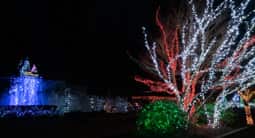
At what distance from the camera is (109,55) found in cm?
3750

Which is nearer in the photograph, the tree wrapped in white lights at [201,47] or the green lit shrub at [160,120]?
the green lit shrub at [160,120]

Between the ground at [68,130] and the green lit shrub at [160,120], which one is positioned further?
the ground at [68,130]

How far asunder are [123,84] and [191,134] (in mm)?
20337

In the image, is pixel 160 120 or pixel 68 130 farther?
pixel 68 130

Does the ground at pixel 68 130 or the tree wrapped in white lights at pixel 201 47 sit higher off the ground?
the tree wrapped in white lights at pixel 201 47

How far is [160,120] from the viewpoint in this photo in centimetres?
1296

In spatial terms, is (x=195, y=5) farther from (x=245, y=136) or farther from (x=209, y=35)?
(x=245, y=136)

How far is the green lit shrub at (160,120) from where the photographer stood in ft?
42.3

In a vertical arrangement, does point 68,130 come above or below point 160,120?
below

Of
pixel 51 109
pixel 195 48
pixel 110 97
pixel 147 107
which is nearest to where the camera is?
pixel 147 107

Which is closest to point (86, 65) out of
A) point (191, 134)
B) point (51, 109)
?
point (51, 109)

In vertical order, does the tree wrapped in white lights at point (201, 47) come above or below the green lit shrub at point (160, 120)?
above

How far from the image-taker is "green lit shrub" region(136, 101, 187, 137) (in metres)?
12.9

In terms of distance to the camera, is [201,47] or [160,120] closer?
[160,120]
